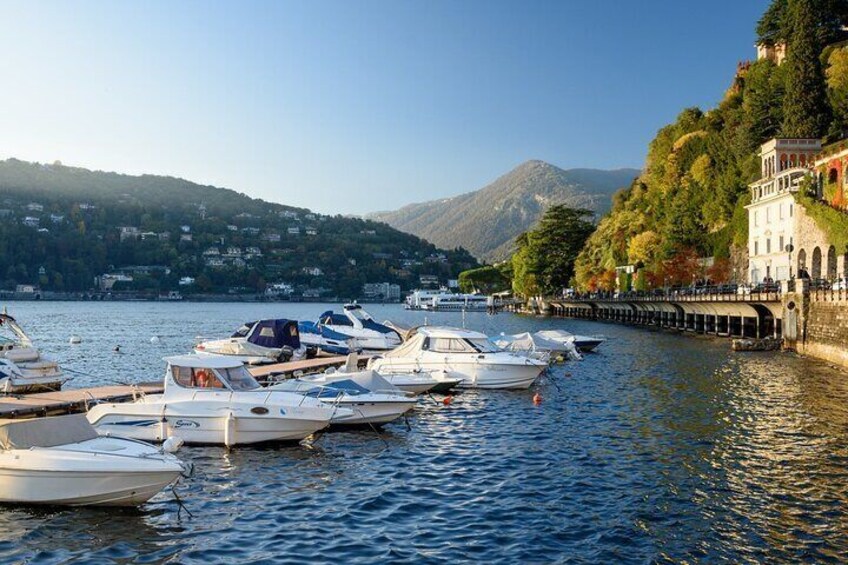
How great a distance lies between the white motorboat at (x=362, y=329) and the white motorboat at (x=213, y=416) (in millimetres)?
30074

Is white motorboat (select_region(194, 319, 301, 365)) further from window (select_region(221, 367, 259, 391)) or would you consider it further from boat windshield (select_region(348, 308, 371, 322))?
window (select_region(221, 367, 259, 391))

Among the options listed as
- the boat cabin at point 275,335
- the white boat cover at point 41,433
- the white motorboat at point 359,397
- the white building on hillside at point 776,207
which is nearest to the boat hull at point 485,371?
the white motorboat at point 359,397

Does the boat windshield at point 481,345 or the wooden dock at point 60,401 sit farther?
the boat windshield at point 481,345

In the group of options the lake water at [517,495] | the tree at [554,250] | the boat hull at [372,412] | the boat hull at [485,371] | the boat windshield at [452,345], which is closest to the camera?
the lake water at [517,495]

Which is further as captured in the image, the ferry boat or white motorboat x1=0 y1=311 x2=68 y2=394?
the ferry boat

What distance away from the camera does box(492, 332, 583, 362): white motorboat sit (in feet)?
155

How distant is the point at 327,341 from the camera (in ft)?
169

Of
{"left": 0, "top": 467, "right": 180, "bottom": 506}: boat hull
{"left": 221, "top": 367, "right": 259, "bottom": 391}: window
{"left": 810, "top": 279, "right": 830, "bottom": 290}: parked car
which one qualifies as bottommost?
{"left": 0, "top": 467, "right": 180, "bottom": 506}: boat hull

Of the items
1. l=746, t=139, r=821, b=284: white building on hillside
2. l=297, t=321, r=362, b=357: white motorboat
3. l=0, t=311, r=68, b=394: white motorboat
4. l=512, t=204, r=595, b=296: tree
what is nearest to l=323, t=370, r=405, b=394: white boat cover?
l=0, t=311, r=68, b=394: white motorboat

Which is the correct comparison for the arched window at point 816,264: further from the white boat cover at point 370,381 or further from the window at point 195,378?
the window at point 195,378

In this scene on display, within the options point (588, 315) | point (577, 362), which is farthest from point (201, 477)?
point (588, 315)

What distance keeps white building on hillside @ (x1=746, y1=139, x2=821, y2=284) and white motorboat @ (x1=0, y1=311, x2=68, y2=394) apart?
6398 centimetres

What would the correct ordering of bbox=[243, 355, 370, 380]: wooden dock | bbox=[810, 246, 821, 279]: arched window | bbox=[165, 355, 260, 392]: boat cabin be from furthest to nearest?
bbox=[810, 246, 821, 279]: arched window → bbox=[243, 355, 370, 380]: wooden dock → bbox=[165, 355, 260, 392]: boat cabin

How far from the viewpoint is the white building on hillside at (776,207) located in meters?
73.2
